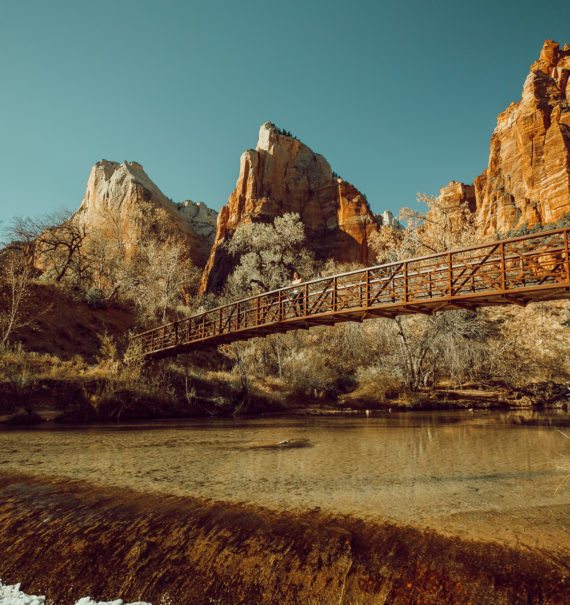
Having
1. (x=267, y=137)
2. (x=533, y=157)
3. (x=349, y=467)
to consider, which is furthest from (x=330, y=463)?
(x=267, y=137)

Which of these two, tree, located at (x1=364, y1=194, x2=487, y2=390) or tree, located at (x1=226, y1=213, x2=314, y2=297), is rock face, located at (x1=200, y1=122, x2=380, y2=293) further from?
tree, located at (x1=364, y1=194, x2=487, y2=390)

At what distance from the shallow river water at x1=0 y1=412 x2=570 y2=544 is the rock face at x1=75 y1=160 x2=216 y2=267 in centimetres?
4821

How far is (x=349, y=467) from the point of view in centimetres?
658

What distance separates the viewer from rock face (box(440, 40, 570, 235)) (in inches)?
2035

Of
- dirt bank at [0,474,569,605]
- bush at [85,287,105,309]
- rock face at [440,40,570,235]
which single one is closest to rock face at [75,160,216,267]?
bush at [85,287,105,309]

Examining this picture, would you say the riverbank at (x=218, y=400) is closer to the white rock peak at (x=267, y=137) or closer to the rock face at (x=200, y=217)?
the white rock peak at (x=267, y=137)

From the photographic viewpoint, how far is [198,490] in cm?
518

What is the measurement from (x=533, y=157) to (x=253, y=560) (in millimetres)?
68050

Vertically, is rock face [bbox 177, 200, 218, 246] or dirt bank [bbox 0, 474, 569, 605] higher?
rock face [bbox 177, 200, 218, 246]

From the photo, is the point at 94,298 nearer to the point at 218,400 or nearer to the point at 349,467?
the point at 218,400

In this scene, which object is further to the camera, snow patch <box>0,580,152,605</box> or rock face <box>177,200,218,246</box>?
rock face <box>177,200,218,246</box>

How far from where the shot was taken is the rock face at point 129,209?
57.2m

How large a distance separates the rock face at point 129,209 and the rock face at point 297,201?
28.3ft

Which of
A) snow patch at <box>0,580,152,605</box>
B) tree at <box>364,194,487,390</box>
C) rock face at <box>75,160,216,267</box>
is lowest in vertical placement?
snow patch at <box>0,580,152,605</box>
